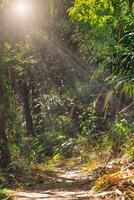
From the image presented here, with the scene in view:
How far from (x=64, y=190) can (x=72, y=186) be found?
0.43 metres

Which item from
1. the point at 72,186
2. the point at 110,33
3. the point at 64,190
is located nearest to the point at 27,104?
the point at 110,33

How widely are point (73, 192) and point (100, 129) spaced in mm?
7342

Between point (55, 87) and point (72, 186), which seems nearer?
point (72, 186)

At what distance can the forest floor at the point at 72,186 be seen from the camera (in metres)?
6.19

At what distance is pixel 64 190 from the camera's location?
8055mm

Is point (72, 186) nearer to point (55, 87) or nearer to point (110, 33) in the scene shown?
point (110, 33)

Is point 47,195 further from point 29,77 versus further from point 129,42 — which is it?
point 29,77

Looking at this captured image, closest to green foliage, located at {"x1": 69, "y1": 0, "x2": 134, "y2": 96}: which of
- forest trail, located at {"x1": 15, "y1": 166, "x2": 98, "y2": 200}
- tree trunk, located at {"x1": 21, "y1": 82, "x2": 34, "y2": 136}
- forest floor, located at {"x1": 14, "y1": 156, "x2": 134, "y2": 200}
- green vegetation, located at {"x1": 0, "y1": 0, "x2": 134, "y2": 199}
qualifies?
green vegetation, located at {"x1": 0, "y1": 0, "x2": 134, "y2": 199}

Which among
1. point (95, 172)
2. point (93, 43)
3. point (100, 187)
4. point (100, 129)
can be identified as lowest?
point (100, 129)

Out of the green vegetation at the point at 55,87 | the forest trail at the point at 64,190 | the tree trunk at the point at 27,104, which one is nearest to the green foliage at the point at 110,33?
the green vegetation at the point at 55,87

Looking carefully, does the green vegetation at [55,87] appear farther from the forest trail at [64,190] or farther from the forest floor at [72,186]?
the forest trail at [64,190]

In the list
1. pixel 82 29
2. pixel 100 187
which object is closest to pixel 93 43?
pixel 82 29

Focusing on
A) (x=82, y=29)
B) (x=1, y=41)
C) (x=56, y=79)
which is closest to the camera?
(x=1, y=41)

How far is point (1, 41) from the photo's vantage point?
10164 mm
